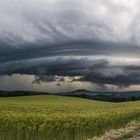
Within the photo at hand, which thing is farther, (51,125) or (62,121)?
(62,121)

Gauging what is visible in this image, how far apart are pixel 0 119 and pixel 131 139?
9.77m

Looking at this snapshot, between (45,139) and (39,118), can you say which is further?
(39,118)

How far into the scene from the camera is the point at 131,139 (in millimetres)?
28375

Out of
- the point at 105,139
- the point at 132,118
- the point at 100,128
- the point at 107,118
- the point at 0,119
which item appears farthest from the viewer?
the point at 132,118

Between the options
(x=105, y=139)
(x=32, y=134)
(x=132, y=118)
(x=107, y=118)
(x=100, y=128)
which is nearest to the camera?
(x=32, y=134)

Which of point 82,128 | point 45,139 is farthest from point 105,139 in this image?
point 45,139

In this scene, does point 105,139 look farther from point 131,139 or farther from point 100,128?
point 100,128

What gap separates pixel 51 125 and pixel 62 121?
1983 mm

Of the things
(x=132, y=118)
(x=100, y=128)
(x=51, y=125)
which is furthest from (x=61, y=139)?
(x=132, y=118)

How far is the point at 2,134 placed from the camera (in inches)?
1001

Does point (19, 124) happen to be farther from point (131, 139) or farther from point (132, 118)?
point (132, 118)

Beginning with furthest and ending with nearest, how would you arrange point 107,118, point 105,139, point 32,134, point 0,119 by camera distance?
point 107,118, point 105,139, point 0,119, point 32,134

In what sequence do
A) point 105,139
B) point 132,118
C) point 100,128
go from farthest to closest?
point 132,118, point 100,128, point 105,139

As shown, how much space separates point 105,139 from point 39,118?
5480 mm
